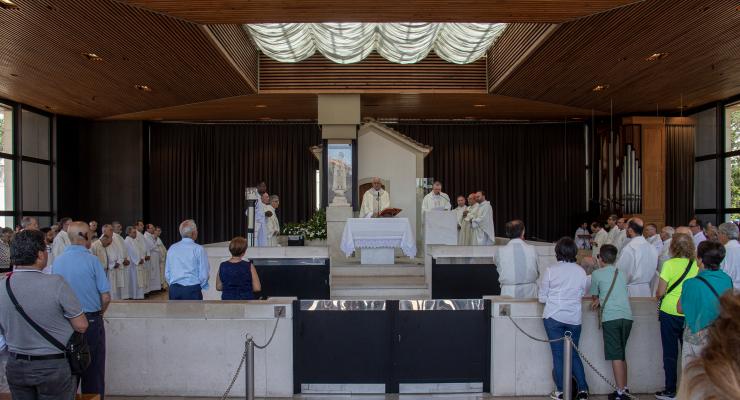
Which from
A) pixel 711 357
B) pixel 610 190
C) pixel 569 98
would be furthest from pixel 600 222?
pixel 711 357

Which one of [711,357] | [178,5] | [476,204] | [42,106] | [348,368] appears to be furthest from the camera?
[42,106]

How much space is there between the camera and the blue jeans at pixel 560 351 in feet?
19.0

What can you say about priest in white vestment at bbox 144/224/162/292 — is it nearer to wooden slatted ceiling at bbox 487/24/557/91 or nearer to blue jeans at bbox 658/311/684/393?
wooden slatted ceiling at bbox 487/24/557/91

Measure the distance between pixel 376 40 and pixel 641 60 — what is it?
17.1 feet

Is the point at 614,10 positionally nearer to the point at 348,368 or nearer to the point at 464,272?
the point at 464,272

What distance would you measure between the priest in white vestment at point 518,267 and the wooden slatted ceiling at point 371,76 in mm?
9193

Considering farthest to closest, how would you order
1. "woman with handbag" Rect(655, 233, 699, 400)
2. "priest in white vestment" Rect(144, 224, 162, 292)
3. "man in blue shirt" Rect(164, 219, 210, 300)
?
"priest in white vestment" Rect(144, 224, 162, 292) < "man in blue shirt" Rect(164, 219, 210, 300) < "woman with handbag" Rect(655, 233, 699, 400)

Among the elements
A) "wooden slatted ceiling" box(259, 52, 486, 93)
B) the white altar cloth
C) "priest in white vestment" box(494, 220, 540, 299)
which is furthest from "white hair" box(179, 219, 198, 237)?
"wooden slatted ceiling" box(259, 52, 486, 93)

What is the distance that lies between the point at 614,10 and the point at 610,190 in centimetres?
972

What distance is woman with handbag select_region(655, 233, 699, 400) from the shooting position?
562cm

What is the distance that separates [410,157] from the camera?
16.0m

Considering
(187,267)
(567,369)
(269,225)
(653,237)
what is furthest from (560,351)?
(269,225)

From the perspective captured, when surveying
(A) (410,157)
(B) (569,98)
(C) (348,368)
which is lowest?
(C) (348,368)

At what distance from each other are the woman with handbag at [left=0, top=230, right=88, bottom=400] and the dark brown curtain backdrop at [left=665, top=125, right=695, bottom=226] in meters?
17.6
